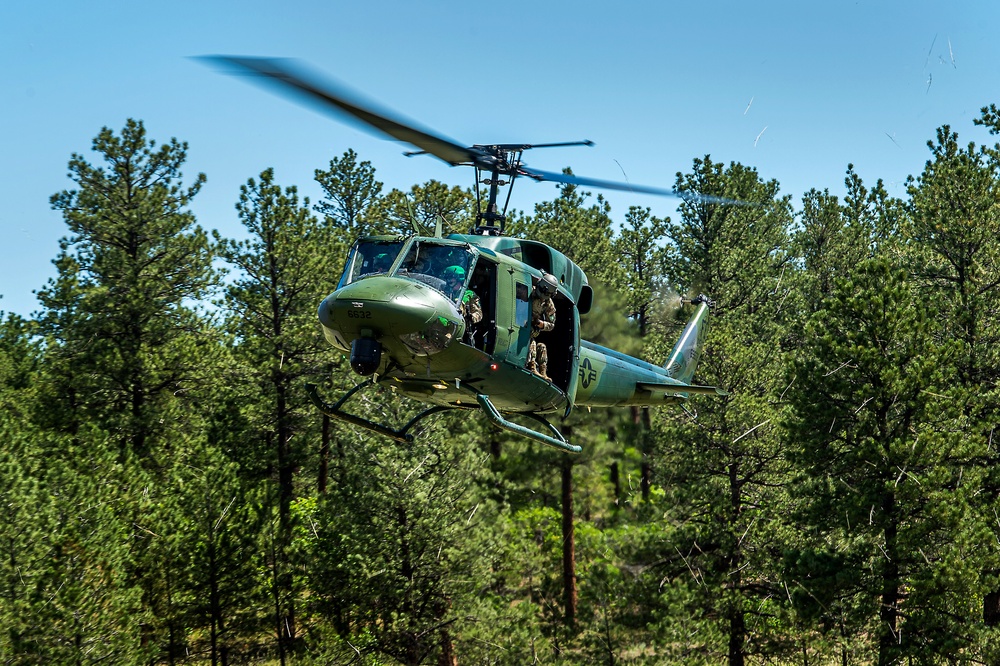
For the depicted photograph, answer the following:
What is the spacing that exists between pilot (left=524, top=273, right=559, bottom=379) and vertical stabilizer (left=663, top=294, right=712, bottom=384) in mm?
6437

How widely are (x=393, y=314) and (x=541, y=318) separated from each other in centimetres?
328

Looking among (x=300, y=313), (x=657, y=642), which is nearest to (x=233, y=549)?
(x=300, y=313)

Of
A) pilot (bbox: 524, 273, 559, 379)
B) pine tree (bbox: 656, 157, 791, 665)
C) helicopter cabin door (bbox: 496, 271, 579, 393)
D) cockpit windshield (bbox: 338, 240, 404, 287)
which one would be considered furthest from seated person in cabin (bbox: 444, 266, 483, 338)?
pine tree (bbox: 656, 157, 791, 665)

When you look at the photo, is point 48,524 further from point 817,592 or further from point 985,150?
point 985,150

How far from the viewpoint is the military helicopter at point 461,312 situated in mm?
11273

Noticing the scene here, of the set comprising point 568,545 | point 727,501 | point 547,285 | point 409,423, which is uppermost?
point 547,285

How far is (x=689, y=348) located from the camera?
21141 millimetres

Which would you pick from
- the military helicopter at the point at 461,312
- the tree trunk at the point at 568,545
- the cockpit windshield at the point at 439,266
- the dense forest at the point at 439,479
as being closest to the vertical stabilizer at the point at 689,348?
the dense forest at the point at 439,479

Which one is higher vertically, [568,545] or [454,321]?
[454,321]

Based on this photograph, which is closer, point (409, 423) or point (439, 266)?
point (439, 266)

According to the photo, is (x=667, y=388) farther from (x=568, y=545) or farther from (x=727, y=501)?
(x=568, y=545)

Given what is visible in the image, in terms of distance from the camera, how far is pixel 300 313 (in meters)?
27.1

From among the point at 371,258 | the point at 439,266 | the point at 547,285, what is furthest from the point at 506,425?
the point at 371,258

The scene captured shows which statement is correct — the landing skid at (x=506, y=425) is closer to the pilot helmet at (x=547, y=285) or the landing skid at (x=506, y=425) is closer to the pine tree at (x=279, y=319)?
the pilot helmet at (x=547, y=285)
